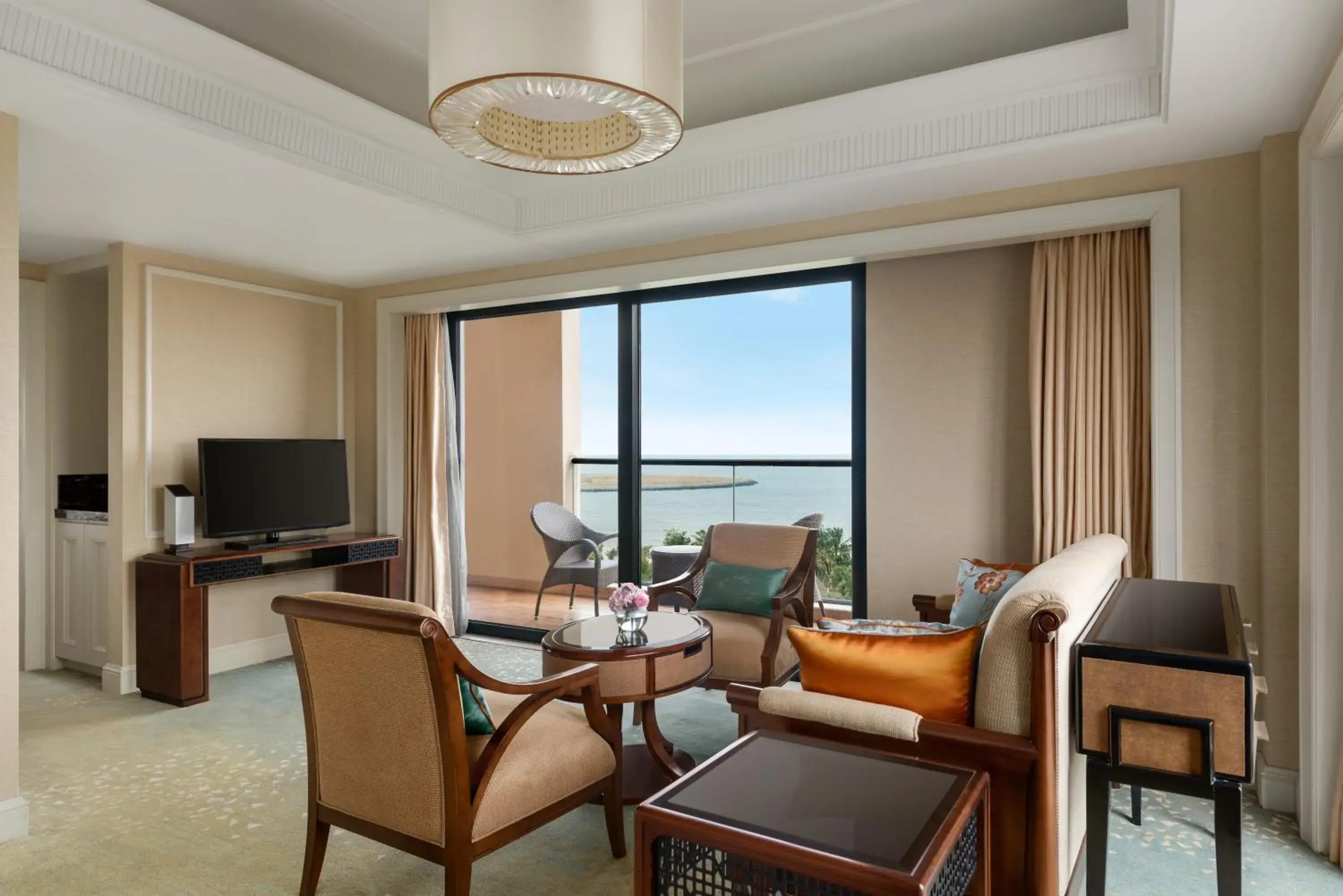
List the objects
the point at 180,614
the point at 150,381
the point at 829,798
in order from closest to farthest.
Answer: the point at 829,798 → the point at 180,614 → the point at 150,381

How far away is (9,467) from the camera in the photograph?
281 cm

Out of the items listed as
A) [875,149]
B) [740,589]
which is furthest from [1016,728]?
[875,149]

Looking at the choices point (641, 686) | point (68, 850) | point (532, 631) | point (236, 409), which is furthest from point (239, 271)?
point (641, 686)

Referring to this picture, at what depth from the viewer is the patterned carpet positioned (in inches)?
96.2

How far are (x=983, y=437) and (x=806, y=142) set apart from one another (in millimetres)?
1564

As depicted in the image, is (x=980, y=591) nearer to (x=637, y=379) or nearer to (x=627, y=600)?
(x=627, y=600)

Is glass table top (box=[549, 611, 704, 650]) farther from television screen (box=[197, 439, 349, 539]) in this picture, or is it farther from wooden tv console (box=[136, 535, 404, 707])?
television screen (box=[197, 439, 349, 539])

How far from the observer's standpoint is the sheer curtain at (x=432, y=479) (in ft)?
18.2

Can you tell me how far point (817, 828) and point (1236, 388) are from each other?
2.74 m

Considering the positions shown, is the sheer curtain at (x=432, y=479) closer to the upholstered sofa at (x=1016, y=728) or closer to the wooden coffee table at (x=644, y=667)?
the wooden coffee table at (x=644, y=667)

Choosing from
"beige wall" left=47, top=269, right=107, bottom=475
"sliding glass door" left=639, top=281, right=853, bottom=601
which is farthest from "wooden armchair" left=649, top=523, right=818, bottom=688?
"beige wall" left=47, top=269, right=107, bottom=475

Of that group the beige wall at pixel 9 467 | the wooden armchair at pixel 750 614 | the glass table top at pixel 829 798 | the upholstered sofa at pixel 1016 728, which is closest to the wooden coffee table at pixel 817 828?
the glass table top at pixel 829 798

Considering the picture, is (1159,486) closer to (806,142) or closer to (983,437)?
(983,437)

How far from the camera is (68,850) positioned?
2.68m
